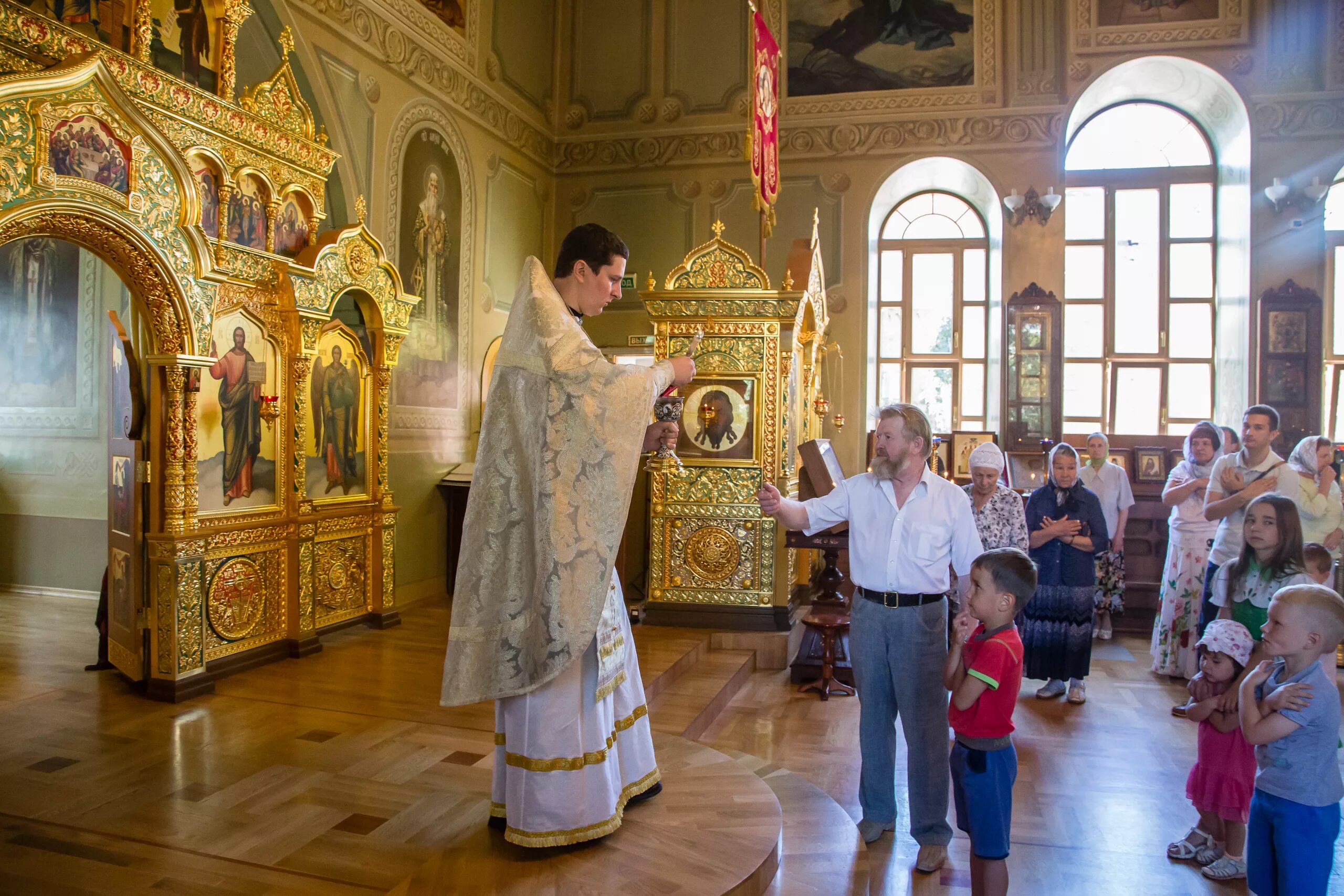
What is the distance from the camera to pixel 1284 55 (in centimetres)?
996

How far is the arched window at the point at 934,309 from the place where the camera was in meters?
11.4

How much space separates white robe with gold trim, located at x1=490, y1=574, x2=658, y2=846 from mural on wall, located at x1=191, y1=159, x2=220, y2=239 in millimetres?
4082

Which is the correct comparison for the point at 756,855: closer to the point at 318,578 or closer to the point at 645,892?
the point at 645,892

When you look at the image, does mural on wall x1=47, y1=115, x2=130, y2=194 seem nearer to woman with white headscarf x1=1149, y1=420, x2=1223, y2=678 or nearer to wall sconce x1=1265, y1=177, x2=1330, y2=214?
woman with white headscarf x1=1149, y1=420, x2=1223, y2=678

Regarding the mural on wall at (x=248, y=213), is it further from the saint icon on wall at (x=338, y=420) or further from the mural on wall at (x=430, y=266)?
the mural on wall at (x=430, y=266)

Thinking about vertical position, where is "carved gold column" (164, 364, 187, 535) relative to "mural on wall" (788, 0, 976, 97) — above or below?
below

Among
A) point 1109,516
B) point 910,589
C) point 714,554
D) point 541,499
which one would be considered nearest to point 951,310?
point 1109,516

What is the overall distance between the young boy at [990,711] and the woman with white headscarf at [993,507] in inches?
89.4

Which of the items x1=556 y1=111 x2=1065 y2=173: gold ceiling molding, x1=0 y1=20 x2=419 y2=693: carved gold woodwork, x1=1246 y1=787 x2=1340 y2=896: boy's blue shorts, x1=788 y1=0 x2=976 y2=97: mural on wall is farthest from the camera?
x1=788 y1=0 x2=976 y2=97: mural on wall

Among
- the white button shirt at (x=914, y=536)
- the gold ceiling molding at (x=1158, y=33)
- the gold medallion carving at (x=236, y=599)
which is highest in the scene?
the gold ceiling molding at (x=1158, y=33)

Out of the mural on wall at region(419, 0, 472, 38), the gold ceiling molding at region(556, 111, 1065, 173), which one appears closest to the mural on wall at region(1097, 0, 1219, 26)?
the gold ceiling molding at region(556, 111, 1065, 173)

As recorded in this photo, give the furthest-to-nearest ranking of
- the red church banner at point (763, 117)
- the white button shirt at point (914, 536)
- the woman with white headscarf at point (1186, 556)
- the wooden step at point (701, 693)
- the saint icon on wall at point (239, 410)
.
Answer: the woman with white headscarf at point (1186, 556) < the red church banner at point (763, 117) < the saint icon on wall at point (239, 410) < the wooden step at point (701, 693) < the white button shirt at point (914, 536)

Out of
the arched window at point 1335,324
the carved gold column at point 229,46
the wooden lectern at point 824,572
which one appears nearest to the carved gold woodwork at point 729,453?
the wooden lectern at point 824,572

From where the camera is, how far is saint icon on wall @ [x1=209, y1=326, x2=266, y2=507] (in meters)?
5.62
